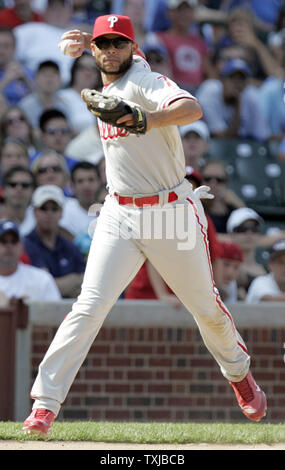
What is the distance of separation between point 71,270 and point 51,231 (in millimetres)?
412

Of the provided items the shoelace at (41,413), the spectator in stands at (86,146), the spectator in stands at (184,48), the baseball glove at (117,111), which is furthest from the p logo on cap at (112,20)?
the spectator in stands at (184,48)

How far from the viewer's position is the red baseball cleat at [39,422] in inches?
182

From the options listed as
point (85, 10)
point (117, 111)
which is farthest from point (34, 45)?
point (117, 111)

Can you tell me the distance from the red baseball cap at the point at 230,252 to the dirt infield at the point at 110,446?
3.19 meters

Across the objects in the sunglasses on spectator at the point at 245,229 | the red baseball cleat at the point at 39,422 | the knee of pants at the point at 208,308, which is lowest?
the red baseball cleat at the point at 39,422

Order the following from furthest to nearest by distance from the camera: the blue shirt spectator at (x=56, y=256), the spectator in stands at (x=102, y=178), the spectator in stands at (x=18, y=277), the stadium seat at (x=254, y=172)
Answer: the stadium seat at (x=254, y=172), the spectator in stands at (x=102, y=178), the blue shirt spectator at (x=56, y=256), the spectator in stands at (x=18, y=277)

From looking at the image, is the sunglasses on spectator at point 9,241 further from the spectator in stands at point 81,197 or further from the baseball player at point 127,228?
the baseball player at point 127,228

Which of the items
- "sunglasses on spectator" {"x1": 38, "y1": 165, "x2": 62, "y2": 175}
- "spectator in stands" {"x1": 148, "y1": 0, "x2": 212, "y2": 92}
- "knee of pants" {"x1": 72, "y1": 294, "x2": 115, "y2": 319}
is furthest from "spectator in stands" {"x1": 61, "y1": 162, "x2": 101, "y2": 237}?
"knee of pants" {"x1": 72, "y1": 294, "x2": 115, "y2": 319}

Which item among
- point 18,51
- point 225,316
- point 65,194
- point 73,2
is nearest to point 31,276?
point 65,194

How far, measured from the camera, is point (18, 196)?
8938mm

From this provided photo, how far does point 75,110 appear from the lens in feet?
35.0

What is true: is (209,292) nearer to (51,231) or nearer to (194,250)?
(194,250)

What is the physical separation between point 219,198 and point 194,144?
2.26 ft

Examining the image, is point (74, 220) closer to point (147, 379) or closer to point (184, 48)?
point (147, 379)
